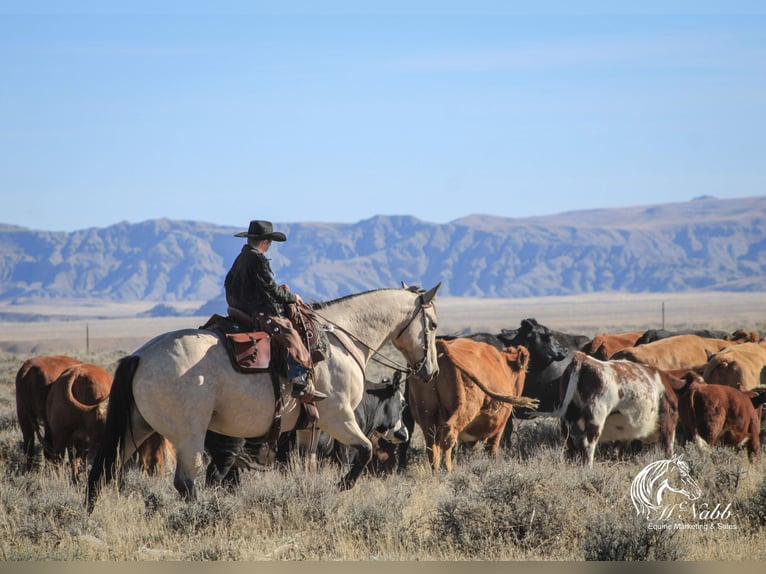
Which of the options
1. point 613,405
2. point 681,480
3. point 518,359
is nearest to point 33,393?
point 518,359

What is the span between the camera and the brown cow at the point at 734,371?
13.3 metres

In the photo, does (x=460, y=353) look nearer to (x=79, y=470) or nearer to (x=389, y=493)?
(x=389, y=493)

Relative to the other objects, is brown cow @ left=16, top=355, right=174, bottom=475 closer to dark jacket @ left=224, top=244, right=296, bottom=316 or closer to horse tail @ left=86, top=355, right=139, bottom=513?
horse tail @ left=86, top=355, right=139, bottom=513

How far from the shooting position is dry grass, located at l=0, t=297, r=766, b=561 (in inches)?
311

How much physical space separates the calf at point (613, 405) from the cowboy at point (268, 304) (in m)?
2.93

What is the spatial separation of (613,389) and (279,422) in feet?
11.7

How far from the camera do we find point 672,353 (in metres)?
14.7

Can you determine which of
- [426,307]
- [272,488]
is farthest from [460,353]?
[272,488]

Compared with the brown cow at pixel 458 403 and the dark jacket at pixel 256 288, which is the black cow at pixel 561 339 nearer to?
the brown cow at pixel 458 403

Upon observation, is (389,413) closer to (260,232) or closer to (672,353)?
(260,232)

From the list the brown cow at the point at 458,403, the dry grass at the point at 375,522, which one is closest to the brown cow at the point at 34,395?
the dry grass at the point at 375,522

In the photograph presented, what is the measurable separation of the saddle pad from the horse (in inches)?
3.5

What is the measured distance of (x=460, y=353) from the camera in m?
12.4

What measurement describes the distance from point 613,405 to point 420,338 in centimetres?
209
